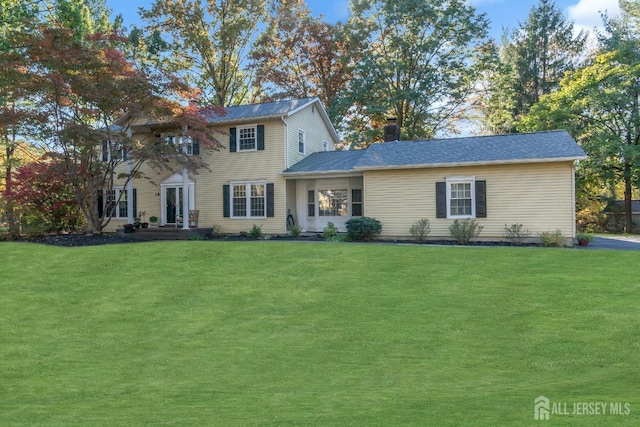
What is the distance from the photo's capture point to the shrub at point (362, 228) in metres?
17.3

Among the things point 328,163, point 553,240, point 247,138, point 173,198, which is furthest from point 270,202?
point 553,240

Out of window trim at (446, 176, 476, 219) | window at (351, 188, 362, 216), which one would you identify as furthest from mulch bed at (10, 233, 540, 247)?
window at (351, 188, 362, 216)

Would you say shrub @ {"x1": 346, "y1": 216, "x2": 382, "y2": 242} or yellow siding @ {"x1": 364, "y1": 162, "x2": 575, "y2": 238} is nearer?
yellow siding @ {"x1": 364, "y1": 162, "x2": 575, "y2": 238}

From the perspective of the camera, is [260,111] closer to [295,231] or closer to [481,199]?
[295,231]

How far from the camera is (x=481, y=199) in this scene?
1667 cm

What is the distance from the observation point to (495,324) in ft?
25.0

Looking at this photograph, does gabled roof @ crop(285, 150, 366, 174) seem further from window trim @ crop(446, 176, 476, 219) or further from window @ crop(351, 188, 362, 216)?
window trim @ crop(446, 176, 476, 219)

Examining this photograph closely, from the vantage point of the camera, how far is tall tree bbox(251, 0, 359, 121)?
105 ft

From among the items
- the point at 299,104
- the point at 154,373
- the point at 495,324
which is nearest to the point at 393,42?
the point at 299,104

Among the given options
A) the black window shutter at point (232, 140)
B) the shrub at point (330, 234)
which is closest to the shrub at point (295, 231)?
the shrub at point (330, 234)

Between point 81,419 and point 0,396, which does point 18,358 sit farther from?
point 81,419

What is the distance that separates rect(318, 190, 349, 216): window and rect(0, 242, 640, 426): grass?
7159mm

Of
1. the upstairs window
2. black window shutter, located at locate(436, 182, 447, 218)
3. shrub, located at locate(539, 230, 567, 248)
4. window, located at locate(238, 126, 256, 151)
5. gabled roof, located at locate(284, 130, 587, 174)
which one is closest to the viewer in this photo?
shrub, located at locate(539, 230, 567, 248)

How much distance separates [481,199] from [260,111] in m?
10.9
